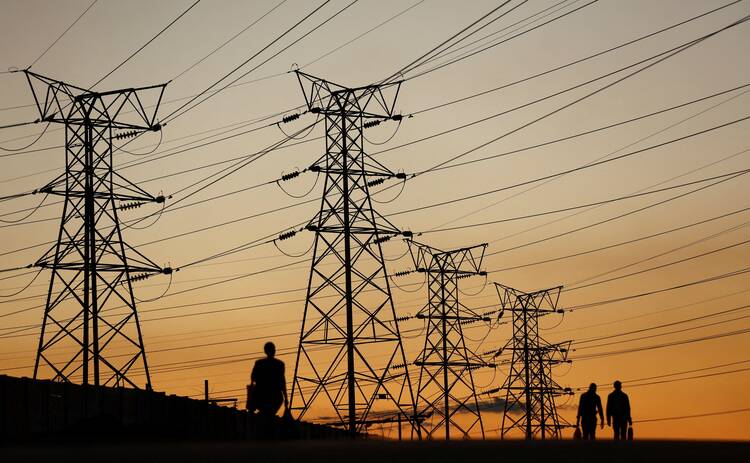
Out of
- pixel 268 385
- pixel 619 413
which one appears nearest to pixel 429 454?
pixel 268 385

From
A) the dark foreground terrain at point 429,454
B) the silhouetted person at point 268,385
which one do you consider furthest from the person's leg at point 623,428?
the dark foreground terrain at point 429,454

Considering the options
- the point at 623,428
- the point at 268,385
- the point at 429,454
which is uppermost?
the point at 268,385

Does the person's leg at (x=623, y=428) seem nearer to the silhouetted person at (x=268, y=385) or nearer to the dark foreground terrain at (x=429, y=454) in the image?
the silhouetted person at (x=268, y=385)

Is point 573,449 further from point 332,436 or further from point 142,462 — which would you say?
point 332,436

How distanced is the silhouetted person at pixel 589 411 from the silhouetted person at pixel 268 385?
10.7 m

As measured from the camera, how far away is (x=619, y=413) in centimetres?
3056

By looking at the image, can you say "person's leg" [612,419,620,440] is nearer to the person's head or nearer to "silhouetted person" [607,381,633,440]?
"silhouetted person" [607,381,633,440]

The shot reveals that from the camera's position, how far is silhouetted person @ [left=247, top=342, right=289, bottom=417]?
76.1 ft

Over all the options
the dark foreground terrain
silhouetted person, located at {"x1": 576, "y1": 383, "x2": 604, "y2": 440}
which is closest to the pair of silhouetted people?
silhouetted person, located at {"x1": 576, "y1": 383, "x2": 604, "y2": 440}

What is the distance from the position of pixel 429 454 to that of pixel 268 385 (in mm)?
8534

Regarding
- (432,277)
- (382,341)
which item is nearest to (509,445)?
(382,341)

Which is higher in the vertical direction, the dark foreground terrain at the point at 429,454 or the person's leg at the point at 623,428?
the person's leg at the point at 623,428

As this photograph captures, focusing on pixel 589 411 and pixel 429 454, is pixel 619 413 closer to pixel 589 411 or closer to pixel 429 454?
pixel 589 411

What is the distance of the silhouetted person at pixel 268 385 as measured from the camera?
76.1 ft
